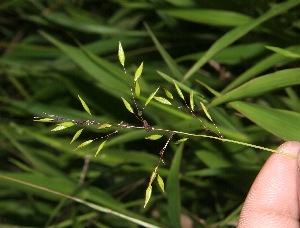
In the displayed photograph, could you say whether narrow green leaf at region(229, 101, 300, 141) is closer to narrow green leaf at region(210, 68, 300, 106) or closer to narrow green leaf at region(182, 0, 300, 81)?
narrow green leaf at region(210, 68, 300, 106)

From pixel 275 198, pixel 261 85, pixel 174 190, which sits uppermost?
pixel 261 85

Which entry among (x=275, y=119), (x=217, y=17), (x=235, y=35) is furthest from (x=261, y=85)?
(x=217, y=17)

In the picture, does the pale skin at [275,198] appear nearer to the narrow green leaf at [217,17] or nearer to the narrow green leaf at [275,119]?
the narrow green leaf at [275,119]

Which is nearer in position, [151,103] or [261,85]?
[261,85]

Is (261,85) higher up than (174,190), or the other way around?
(261,85)

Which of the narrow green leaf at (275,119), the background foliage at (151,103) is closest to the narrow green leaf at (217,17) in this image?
the background foliage at (151,103)

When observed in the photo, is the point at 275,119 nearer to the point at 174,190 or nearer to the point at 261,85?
the point at 261,85

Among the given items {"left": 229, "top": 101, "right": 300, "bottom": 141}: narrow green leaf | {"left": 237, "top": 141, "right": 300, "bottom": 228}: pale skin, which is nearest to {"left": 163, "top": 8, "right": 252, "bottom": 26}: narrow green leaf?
{"left": 229, "top": 101, "right": 300, "bottom": 141}: narrow green leaf
